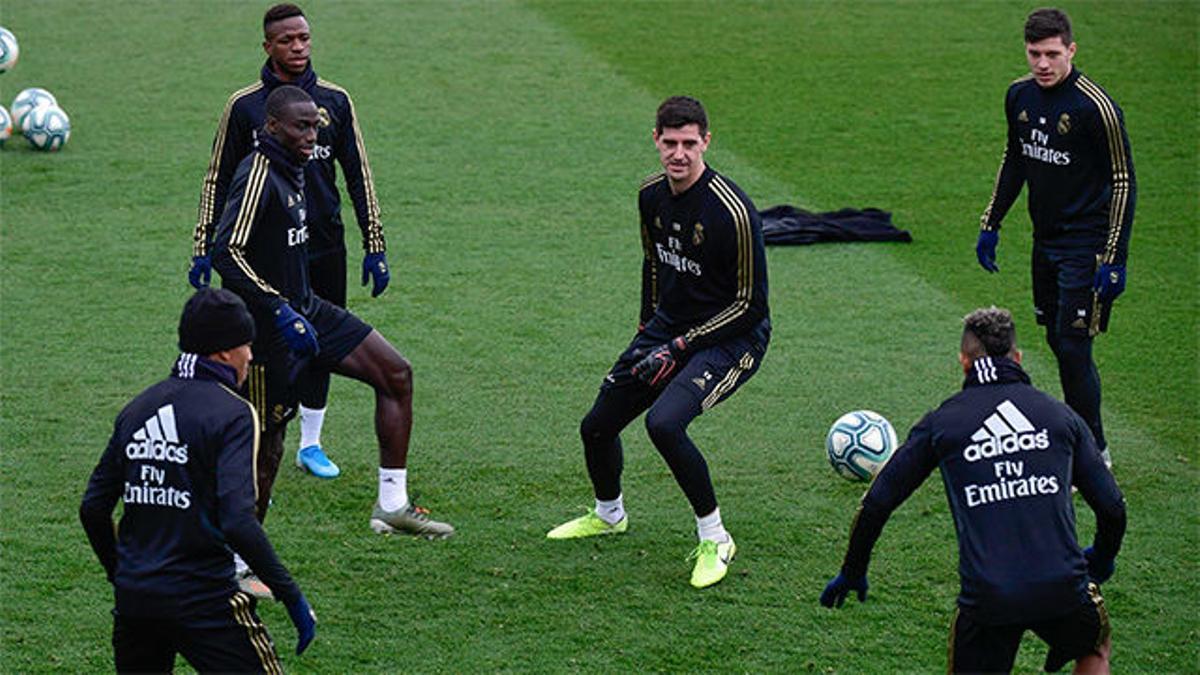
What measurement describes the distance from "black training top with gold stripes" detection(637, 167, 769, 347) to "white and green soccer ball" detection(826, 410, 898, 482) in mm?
1081

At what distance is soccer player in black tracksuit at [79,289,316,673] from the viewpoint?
19.1ft

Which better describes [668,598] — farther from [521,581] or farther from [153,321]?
[153,321]

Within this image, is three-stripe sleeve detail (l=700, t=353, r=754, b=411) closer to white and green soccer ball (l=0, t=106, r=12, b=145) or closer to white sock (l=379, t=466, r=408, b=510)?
white sock (l=379, t=466, r=408, b=510)

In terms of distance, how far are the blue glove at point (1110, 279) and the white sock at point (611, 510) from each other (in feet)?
9.24

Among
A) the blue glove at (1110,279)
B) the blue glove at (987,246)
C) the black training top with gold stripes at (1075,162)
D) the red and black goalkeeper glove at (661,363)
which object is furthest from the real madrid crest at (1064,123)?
the red and black goalkeeper glove at (661,363)

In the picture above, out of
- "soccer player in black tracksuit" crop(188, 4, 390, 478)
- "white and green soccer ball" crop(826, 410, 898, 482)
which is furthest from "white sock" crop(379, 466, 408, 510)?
"white and green soccer ball" crop(826, 410, 898, 482)

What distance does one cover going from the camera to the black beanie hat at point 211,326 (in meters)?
6.00

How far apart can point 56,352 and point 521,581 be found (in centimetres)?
453

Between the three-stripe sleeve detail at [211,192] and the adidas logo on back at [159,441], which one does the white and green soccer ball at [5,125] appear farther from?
the adidas logo on back at [159,441]

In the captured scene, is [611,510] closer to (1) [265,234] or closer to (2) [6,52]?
(1) [265,234]

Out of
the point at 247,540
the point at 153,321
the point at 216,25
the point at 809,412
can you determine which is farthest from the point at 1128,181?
the point at 216,25

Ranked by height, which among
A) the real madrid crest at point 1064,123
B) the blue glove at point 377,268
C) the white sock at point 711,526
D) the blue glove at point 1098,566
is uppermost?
the real madrid crest at point 1064,123

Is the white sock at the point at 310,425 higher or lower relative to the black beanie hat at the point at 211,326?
lower

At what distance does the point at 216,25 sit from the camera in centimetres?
1983
